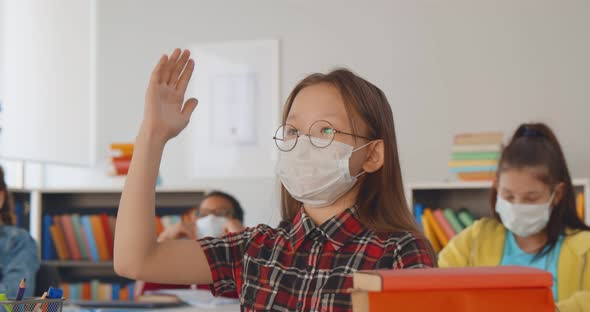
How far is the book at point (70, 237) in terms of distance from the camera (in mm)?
4680

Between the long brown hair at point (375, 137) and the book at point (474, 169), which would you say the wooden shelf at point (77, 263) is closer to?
the book at point (474, 169)

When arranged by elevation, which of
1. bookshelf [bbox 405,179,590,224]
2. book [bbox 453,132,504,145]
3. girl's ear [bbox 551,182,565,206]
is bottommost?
bookshelf [bbox 405,179,590,224]

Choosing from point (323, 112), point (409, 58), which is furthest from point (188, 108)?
point (409, 58)

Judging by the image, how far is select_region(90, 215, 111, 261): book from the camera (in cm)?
465

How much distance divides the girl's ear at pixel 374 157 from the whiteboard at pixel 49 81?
2.84 metres

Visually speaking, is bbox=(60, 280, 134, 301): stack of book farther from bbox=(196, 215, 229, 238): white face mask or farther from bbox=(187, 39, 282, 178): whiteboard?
bbox=(196, 215, 229, 238): white face mask

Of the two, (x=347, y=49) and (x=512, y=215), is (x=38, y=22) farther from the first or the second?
(x=512, y=215)

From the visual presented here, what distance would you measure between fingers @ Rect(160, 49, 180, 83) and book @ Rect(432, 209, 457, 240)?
2.94 m

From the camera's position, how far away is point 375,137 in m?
1.42

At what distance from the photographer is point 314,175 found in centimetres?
142

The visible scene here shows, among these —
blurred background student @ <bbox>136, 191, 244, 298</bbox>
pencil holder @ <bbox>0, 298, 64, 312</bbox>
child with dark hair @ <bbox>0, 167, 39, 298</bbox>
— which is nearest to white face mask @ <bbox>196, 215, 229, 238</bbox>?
blurred background student @ <bbox>136, 191, 244, 298</bbox>

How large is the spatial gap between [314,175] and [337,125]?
0.10 meters

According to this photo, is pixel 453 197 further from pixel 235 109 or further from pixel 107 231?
pixel 107 231

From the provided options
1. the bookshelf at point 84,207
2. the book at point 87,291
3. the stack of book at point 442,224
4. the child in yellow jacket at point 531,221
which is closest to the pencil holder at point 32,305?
the child in yellow jacket at point 531,221
